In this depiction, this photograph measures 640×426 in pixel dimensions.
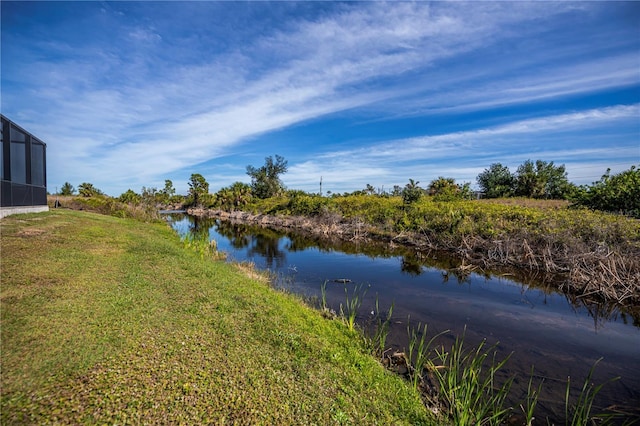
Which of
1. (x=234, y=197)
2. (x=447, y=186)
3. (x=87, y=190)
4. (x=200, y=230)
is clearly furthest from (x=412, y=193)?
(x=87, y=190)

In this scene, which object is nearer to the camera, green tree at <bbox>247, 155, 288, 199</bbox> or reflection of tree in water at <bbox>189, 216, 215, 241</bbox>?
reflection of tree in water at <bbox>189, 216, 215, 241</bbox>

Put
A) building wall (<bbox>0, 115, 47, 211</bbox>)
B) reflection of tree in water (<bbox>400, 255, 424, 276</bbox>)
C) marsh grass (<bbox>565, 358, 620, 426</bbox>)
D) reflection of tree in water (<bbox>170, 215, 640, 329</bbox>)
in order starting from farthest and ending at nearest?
reflection of tree in water (<bbox>400, 255, 424, 276</bbox>)
building wall (<bbox>0, 115, 47, 211</bbox>)
reflection of tree in water (<bbox>170, 215, 640, 329</bbox>)
marsh grass (<bbox>565, 358, 620, 426</bbox>)

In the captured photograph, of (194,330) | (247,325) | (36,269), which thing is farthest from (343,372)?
(36,269)

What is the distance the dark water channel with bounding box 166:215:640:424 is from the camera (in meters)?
6.55

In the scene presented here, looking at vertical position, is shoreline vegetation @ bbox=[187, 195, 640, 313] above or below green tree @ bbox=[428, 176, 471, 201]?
below

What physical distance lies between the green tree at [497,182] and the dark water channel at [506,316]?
1275 inches

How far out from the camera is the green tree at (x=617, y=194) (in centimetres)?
1831

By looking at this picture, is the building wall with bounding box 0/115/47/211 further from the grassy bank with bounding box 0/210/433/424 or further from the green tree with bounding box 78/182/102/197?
the green tree with bounding box 78/182/102/197

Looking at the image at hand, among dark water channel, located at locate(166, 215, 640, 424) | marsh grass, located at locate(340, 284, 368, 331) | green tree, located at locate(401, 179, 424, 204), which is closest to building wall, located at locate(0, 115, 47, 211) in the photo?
dark water channel, located at locate(166, 215, 640, 424)

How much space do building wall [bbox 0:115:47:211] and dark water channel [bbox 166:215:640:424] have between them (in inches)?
488

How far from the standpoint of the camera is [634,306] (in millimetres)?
10586

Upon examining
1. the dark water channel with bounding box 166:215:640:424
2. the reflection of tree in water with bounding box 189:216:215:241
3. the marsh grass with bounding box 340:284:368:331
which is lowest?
the dark water channel with bounding box 166:215:640:424

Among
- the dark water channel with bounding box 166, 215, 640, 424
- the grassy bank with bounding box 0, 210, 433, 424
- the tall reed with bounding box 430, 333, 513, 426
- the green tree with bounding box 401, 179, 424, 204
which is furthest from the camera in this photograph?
the green tree with bounding box 401, 179, 424, 204

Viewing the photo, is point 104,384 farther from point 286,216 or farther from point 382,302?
point 286,216
